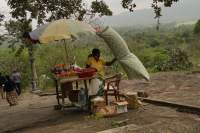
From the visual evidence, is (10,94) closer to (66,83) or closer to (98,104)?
(66,83)

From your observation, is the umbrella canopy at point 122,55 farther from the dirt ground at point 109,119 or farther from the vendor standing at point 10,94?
the vendor standing at point 10,94

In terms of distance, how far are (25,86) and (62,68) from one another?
17.3 meters

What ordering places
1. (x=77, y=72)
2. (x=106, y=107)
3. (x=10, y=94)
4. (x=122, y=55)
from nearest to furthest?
(x=106, y=107) < (x=77, y=72) < (x=122, y=55) < (x=10, y=94)

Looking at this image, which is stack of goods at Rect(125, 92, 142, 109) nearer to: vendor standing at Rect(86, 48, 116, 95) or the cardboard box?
the cardboard box

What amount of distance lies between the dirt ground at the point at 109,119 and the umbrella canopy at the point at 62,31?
2.02 m

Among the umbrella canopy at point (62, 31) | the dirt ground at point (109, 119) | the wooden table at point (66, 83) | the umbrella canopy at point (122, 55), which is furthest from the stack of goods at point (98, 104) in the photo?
the umbrella canopy at point (62, 31)

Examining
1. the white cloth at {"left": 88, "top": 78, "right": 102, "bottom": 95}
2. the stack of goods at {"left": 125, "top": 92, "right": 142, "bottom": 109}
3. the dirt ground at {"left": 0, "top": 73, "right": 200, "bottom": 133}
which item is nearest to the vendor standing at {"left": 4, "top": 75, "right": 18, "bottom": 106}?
the dirt ground at {"left": 0, "top": 73, "right": 200, "bottom": 133}

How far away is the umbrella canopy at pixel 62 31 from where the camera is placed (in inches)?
503

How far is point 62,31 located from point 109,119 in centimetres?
256

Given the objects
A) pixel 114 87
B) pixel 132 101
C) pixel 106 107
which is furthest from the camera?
pixel 114 87

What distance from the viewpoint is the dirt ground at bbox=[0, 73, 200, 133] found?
1028 centimetres

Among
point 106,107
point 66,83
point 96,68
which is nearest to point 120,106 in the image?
point 106,107

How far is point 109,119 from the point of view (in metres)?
11.9

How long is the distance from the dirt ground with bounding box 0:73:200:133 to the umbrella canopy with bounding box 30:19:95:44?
79.6 inches
